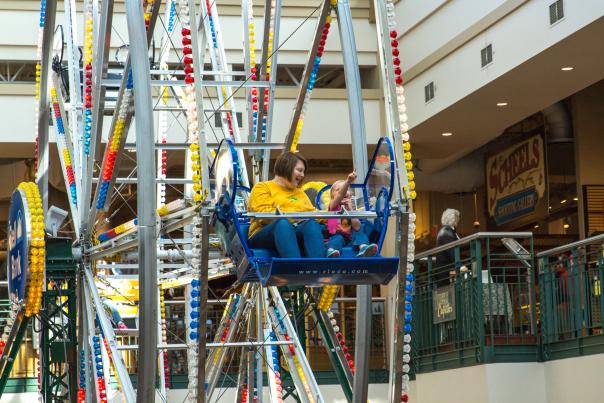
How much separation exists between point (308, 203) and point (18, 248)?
479 cm

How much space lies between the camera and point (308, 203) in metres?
11.6

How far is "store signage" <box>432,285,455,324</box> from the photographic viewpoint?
1984 cm

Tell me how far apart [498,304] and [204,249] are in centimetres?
861

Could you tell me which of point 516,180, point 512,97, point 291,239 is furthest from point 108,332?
point 516,180

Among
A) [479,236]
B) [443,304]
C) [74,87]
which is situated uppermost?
[74,87]

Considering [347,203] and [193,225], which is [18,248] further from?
[347,203]

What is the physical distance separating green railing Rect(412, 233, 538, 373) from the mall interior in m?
0.04

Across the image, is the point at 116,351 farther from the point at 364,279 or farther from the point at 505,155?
the point at 505,155

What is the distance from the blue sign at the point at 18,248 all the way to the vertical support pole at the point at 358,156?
13.4 ft

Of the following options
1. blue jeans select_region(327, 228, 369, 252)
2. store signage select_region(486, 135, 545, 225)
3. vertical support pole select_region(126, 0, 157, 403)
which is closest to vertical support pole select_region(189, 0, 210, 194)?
vertical support pole select_region(126, 0, 157, 403)

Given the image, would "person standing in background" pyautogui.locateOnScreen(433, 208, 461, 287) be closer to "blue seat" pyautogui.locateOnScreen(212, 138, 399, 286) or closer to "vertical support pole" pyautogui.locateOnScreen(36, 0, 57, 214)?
"vertical support pole" pyautogui.locateOnScreen(36, 0, 57, 214)

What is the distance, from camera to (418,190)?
94.7ft

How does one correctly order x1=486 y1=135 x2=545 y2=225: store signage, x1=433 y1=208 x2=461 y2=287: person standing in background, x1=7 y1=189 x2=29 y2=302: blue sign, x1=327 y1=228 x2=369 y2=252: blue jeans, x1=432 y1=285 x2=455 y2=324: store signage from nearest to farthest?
x1=327 y1=228 x2=369 y2=252: blue jeans
x1=7 y1=189 x2=29 y2=302: blue sign
x1=432 y1=285 x2=455 y2=324: store signage
x1=433 y1=208 x2=461 y2=287: person standing in background
x1=486 y1=135 x2=545 y2=225: store signage

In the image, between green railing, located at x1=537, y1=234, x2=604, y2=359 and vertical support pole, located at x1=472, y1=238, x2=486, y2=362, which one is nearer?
green railing, located at x1=537, y1=234, x2=604, y2=359
